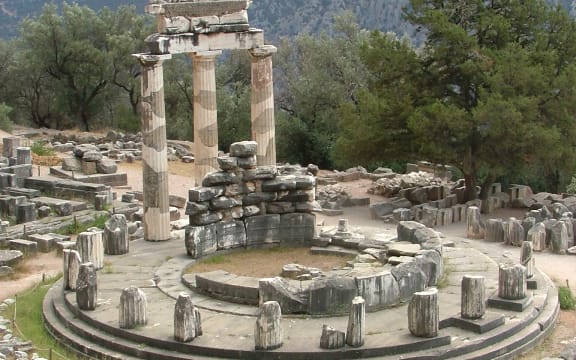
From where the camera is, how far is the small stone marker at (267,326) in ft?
54.2

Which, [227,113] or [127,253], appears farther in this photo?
[227,113]

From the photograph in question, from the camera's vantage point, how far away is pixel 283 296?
59.7ft

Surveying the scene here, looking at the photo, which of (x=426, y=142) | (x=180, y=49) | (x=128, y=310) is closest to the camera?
(x=128, y=310)

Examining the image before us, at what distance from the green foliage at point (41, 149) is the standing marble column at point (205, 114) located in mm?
16955

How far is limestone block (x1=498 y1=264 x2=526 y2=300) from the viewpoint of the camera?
19.0 meters

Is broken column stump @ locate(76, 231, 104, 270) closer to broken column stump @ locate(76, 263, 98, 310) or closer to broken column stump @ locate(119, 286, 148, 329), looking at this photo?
broken column stump @ locate(76, 263, 98, 310)

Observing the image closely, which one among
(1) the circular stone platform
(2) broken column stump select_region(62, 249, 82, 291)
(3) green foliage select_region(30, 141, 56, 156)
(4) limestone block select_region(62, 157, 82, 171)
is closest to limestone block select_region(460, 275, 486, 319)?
(1) the circular stone platform

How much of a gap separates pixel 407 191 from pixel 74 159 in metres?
12.5

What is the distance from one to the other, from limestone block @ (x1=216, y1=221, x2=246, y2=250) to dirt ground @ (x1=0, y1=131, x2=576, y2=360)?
4.00 meters

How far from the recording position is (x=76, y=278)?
66.6ft

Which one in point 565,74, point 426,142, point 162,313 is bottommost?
point 162,313

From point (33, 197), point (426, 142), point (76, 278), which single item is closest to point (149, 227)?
point (76, 278)

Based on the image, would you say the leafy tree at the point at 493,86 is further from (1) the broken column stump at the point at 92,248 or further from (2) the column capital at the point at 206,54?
(1) the broken column stump at the point at 92,248

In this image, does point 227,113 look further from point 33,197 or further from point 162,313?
point 162,313
